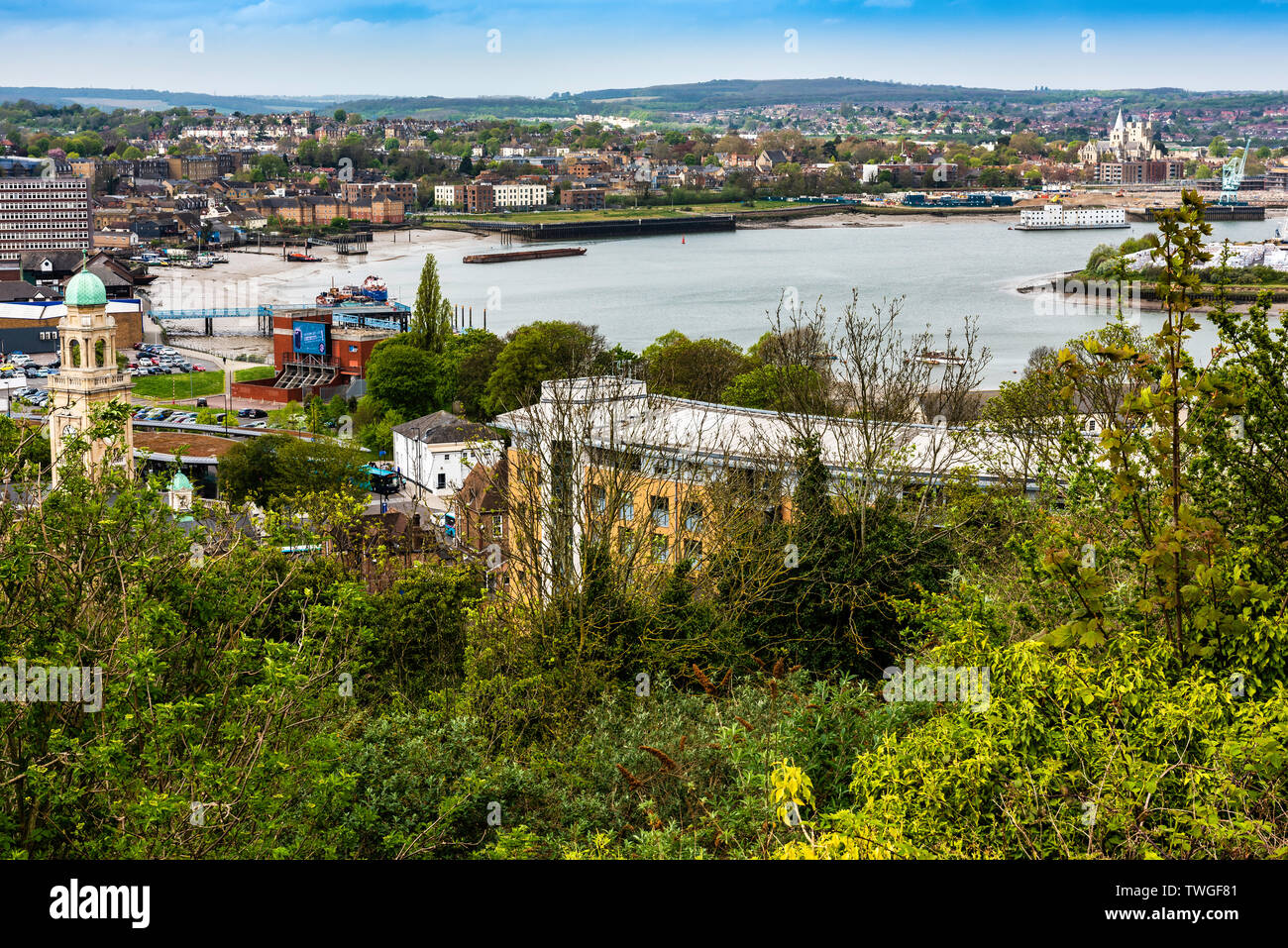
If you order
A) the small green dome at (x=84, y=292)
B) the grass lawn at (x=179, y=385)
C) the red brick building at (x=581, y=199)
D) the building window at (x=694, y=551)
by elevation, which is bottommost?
the grass lawn at (x=179, y=385)

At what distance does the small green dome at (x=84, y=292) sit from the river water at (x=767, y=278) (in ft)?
30.0

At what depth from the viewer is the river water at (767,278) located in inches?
819

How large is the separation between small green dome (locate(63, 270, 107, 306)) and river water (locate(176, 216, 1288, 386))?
9145mm

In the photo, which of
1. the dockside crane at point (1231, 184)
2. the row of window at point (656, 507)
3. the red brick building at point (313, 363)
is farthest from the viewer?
the dockside crane at point (1231, 184)

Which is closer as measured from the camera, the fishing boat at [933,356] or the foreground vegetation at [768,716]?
the foreground vegetation at [768,716]

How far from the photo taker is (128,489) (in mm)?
2555

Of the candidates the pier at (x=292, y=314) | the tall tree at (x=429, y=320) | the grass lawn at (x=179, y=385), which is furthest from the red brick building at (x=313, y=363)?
the pier at (x=292, y=314)

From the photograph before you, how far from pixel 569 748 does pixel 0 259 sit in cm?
3380

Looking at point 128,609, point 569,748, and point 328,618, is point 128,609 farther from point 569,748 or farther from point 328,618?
point 569,748

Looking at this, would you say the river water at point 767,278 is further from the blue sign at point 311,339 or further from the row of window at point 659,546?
the row of window at point 659,546

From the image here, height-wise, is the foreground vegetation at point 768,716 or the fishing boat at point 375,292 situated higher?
the fishing boat at point 375,292

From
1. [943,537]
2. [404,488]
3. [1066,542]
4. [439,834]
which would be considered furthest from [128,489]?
[404,488]

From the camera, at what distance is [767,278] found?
91.6 ft

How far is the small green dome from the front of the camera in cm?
925
